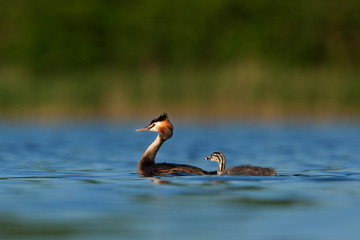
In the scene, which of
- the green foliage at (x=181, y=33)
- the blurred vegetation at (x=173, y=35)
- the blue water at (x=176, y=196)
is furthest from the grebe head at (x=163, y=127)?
the green foliage at (x=181, y=33)

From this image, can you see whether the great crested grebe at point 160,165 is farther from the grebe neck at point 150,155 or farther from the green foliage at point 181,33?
the green foliage at point 181,33

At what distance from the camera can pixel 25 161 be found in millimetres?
16188

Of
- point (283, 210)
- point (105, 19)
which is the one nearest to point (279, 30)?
point (105, 19)

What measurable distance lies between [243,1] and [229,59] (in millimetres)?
5438

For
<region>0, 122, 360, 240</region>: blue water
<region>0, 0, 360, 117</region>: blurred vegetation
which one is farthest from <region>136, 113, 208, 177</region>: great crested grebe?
<region>0, 0, 360, 117</region>: blurred vegetation

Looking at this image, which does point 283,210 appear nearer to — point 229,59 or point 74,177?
point 74,177

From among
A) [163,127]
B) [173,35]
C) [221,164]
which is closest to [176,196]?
[221,164]

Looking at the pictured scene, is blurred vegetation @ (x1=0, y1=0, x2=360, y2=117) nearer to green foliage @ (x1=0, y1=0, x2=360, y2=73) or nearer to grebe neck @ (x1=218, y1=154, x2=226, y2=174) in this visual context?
green foliage @ (x1=0, y1=0, x2=360, y2=73)

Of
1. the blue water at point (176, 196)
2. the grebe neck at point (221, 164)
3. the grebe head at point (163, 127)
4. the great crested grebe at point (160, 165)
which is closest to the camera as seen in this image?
the blue water at point (176, 196)

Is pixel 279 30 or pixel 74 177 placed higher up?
pixel 279 30

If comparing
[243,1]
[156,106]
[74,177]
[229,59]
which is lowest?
[74,177]

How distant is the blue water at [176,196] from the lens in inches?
301

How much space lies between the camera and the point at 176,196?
393 inches

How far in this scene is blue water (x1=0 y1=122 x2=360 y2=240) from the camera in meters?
7.66
